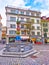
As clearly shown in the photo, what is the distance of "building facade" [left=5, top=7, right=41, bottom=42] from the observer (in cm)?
4416

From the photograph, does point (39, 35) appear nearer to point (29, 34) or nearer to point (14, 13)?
point (29, 34)

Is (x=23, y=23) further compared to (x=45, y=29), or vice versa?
(x=45, y=29)

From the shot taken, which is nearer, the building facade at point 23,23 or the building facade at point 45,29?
the building facade at point 23,23

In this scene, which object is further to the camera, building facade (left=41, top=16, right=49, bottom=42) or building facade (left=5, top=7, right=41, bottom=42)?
building facade (left=41, top=16, right=49, bottom=42)

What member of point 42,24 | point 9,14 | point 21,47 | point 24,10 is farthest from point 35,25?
point 21,47

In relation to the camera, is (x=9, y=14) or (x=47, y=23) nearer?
(x=9, y=14)

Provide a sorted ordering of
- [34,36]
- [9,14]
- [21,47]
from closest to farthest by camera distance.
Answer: [21,47]
[9,14]
[34,36]

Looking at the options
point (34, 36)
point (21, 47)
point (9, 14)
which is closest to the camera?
point (21, 47)

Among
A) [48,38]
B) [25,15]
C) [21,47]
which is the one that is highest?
[25,15]

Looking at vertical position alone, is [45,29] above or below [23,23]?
below

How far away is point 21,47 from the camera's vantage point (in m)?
14.9

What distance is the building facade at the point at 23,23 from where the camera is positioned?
44159 millimetres

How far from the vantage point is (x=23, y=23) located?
46.1 m

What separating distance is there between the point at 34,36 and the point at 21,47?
32.5m
